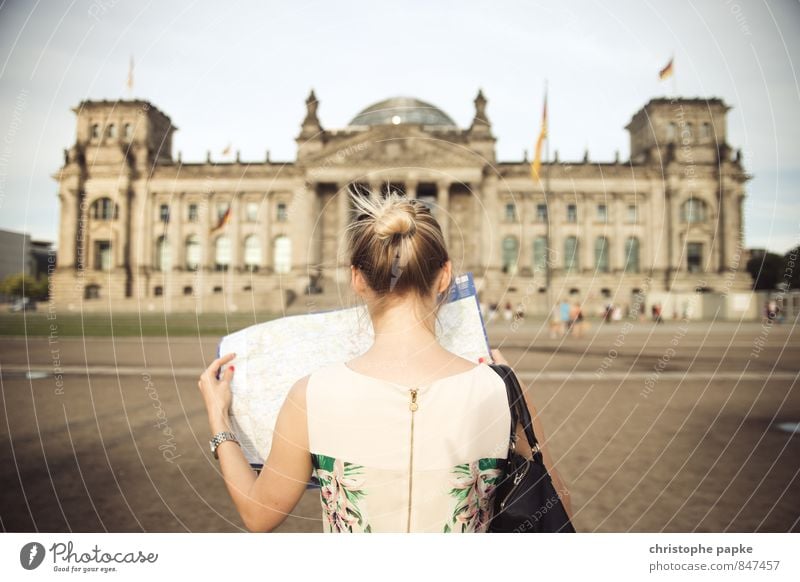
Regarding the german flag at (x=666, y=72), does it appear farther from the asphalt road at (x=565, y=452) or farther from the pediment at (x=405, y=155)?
the pediment at (x=405, y=155)

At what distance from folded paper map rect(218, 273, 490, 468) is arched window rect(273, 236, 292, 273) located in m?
49.8

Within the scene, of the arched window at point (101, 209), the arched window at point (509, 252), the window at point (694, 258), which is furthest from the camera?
the arched window at point (509, 252)

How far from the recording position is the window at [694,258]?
52062mm

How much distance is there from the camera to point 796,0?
12.1 ft

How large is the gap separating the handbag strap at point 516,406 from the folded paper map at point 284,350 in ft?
1.14

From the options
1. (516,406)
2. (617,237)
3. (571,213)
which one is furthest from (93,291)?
(516,406)

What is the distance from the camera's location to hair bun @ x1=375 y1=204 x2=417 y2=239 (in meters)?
1.81

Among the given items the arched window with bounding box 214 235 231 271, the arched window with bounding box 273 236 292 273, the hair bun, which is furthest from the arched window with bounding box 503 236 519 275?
the hair bun

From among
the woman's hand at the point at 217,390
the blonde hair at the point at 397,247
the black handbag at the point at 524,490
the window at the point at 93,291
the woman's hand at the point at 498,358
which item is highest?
the blonde hair at the point at 397,247

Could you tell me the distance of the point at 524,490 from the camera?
5.86 ft

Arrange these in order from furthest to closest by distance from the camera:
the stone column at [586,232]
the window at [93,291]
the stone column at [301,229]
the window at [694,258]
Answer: the window at [694,258], the window at [93,291], the stone column at [586,232], the stone column at [301,229]

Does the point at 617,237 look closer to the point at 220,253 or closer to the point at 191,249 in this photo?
the point at 220,253

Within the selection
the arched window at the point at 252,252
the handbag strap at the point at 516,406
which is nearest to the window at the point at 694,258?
the arched window at the point at 252,252
